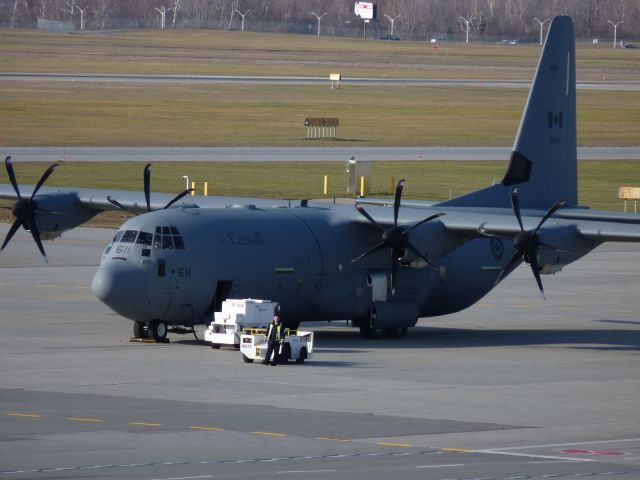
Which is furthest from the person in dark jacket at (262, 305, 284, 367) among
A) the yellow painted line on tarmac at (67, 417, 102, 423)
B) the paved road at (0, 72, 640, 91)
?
the paved road at (0, 72, 640, 91)

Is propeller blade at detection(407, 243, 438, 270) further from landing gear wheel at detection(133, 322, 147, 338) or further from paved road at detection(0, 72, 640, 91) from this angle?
paved road at detection(0, 72, 640, 91)

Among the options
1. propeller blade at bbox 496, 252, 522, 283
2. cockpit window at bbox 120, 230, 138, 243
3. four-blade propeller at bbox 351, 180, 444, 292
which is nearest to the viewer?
cockpit window at bbox 120, 230, 138, 243

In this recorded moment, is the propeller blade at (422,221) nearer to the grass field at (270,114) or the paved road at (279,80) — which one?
the grass field at (270,114)

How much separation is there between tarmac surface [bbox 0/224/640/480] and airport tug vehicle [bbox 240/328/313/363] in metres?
0.37

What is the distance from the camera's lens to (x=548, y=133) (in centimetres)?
3981

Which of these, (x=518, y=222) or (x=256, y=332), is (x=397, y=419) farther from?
(x=518, y=222)

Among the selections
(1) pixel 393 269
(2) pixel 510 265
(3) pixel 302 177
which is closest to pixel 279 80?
(3) pixel 302 177

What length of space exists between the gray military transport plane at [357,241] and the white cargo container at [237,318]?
1036 millimetres

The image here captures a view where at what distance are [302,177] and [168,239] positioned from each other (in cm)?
4972

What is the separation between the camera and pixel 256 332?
103 feet

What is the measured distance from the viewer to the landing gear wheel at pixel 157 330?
3369 cm

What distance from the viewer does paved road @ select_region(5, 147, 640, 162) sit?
89312 millimetres

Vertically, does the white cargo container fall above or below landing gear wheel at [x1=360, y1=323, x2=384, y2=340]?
above

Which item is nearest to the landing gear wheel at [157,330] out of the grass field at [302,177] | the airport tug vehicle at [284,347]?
the airport tug vehicle at [284,347]
